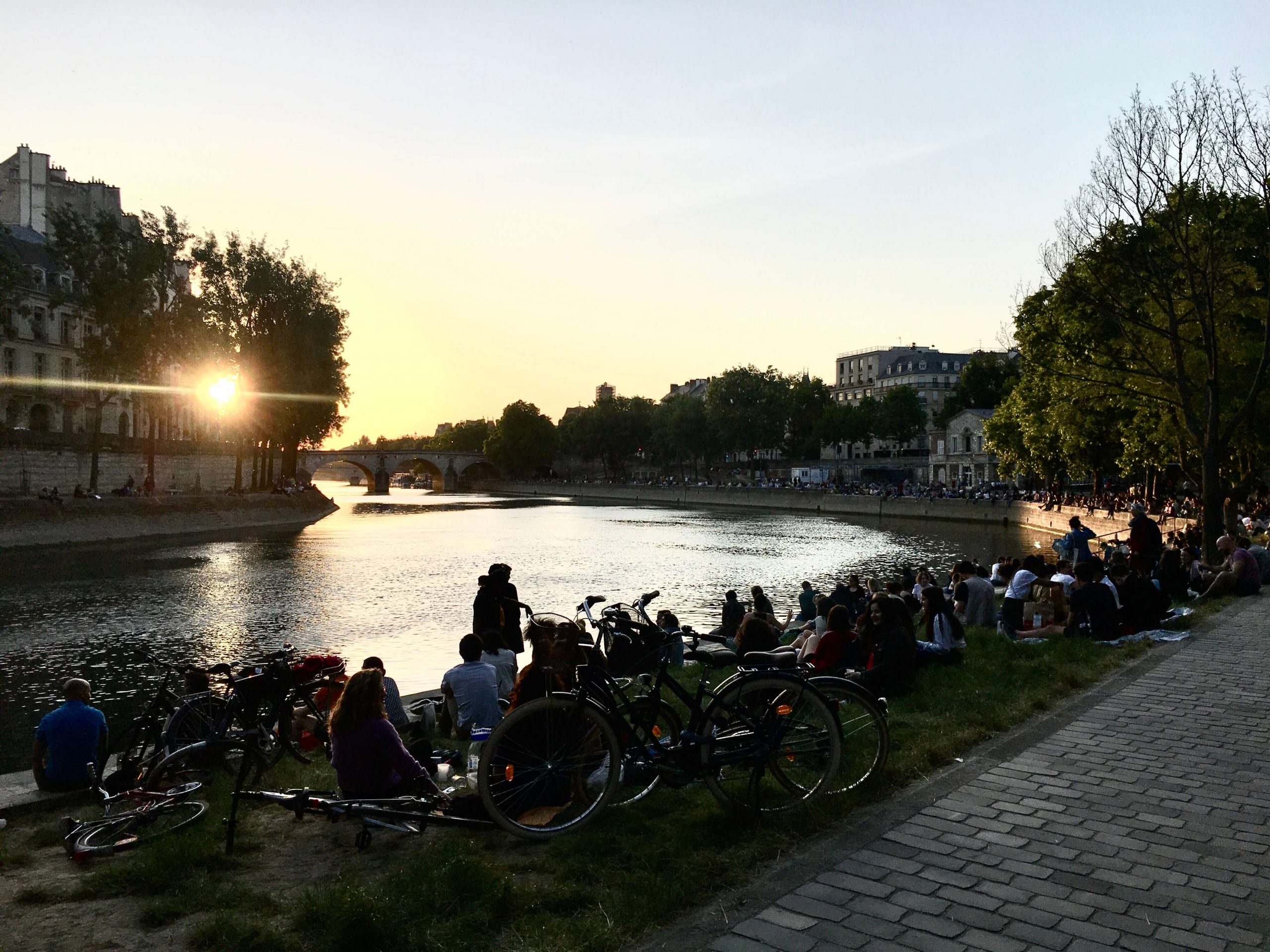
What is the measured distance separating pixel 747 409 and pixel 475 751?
414 ft

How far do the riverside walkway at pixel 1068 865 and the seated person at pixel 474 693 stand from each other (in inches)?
148

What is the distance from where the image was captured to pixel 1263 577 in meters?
18.5

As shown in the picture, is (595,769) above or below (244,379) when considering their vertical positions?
below

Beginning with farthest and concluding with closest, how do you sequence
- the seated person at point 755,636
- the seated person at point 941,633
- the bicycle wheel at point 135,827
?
1. the seated person at point 941,633
2. the seated person at point 755,636
3. the bicycle wheel at point 135,827

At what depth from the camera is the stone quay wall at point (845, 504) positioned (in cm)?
5550

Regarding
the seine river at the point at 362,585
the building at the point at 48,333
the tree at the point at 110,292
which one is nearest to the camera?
the seine river at the point at 362,585

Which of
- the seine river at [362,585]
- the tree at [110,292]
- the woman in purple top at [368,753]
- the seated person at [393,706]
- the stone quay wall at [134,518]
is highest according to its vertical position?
the tree at [110,292]

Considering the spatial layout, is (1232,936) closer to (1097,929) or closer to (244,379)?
(1097,929)

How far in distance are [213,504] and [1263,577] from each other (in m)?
51.6

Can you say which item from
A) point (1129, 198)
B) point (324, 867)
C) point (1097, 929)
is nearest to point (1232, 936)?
point (1097, 929)

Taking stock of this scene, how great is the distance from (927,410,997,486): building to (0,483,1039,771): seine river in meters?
34.1

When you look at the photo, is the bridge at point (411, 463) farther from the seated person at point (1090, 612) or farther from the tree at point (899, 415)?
the seated person at point (1090, 612)

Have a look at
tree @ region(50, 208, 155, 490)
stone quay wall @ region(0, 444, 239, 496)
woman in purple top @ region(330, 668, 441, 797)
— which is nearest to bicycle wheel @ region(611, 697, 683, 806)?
woman in purple top @ region(330, 668, 441, 797)

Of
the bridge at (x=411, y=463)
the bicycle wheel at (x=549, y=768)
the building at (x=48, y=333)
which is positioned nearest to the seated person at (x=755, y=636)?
the bicycle wheel at (x=549, y=768)
